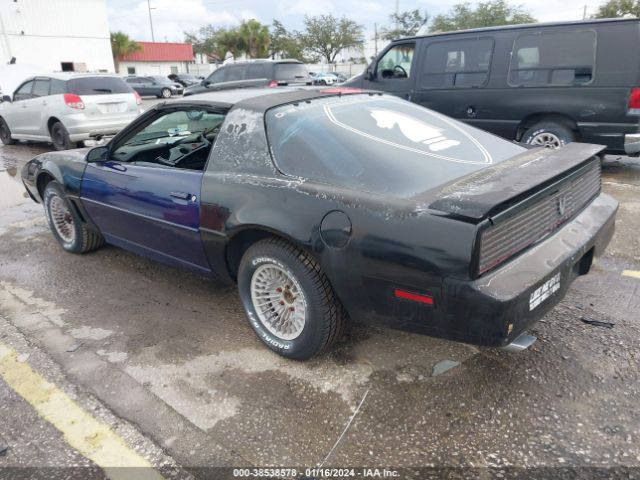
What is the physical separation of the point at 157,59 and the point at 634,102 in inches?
2071

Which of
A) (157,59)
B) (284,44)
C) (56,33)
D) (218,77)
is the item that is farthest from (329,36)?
(218,77)

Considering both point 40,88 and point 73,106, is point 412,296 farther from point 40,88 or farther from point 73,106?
point 40,88

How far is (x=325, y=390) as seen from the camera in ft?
8.41

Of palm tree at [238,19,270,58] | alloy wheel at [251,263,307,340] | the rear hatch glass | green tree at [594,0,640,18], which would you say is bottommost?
alloy wheel at [251,263,307,340]

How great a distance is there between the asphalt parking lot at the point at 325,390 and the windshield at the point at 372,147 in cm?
102

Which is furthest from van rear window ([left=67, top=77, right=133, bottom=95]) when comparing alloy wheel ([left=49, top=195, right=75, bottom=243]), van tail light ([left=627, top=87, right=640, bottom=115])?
van tail light ([left=627, top=87, right=640, bottom=115])

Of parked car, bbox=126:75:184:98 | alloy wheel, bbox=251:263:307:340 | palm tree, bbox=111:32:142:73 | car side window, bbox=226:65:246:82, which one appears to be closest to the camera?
alloy wheel, bbox=251:263:307:340

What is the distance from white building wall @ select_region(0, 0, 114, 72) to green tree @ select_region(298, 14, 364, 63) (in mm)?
30466

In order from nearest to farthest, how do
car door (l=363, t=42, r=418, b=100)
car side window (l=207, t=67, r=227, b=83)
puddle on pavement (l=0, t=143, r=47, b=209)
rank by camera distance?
puddle on pavement (l=0, t=143, r=47, b=209), car door (l=363, t=42, r=418, b=100), car side window (l=207, t=67, r=227, b=83)

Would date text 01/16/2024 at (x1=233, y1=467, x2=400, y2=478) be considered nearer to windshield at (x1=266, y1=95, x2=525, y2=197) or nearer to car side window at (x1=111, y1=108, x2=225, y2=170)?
windshield at (x1=266, y1=95, x2=525, y2=197)

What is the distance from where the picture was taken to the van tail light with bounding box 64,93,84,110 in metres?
9.41

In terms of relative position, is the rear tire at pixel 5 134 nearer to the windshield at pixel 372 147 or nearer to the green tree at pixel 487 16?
the windshield at pixel 372 147

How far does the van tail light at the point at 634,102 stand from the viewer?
19.0 feet

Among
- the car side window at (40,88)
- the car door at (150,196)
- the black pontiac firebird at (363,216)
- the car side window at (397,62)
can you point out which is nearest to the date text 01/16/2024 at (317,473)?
the black pontiac firebird at (363,216)
